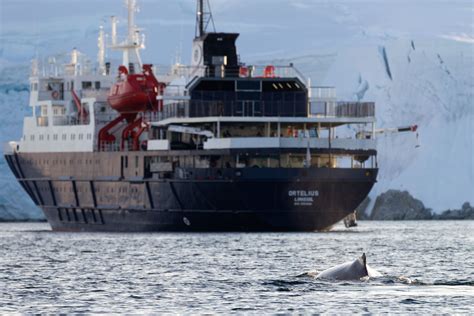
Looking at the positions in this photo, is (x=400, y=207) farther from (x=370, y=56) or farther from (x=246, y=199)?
(x=246, y=199)

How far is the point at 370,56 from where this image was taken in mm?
98125

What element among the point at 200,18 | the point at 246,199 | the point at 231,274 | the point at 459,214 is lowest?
the point at 231,274

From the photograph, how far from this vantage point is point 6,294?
40.8m

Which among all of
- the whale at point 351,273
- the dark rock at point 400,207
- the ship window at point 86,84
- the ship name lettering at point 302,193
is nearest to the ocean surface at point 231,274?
the whale at point 351,273

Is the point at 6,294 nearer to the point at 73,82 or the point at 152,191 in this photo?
the point at 152,191

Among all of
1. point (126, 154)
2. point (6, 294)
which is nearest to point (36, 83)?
point (126, 154)

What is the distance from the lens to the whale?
43.8 m

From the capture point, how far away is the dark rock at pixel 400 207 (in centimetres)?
9225

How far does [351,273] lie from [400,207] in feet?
163

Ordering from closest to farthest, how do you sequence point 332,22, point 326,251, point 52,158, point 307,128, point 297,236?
1. point 326,251
2. point 297,236
3. point 307,128
4. point 52,158
5. point 332,22

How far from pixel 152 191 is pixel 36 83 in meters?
14.1

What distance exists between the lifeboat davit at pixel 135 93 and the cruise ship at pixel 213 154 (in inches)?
2.3

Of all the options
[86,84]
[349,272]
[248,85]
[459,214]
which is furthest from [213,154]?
[349,272]

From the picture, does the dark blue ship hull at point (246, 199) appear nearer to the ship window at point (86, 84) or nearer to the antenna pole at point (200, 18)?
the antenna pole at point (200, 18)
